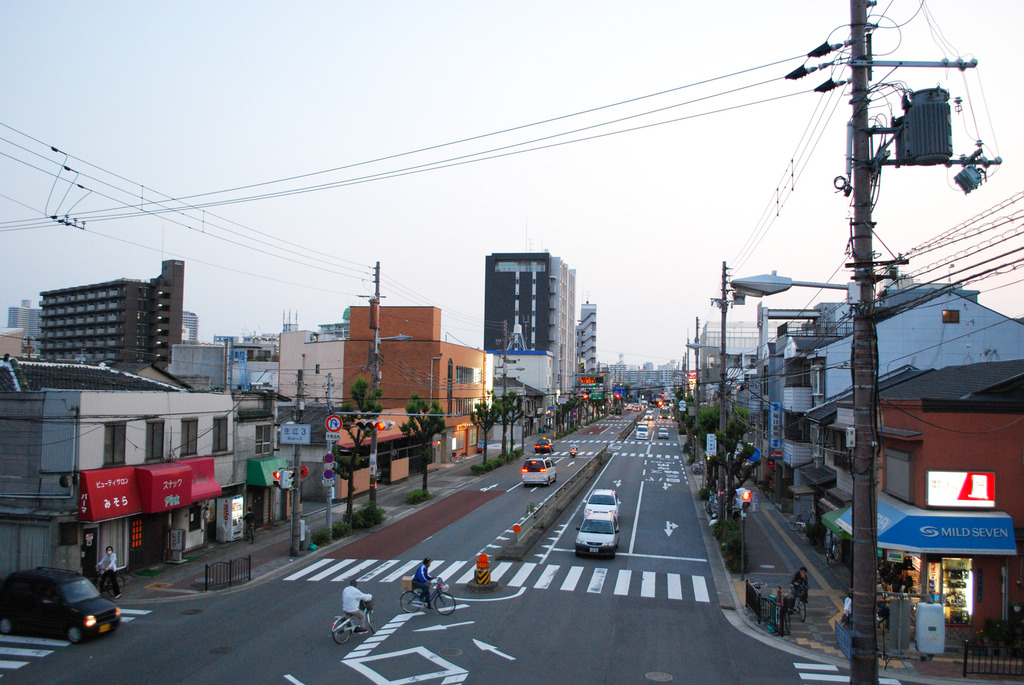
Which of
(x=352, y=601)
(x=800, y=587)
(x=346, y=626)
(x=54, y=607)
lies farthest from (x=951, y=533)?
(x=54, y=607)

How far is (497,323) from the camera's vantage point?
404ft

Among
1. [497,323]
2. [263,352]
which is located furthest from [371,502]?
[497,323]

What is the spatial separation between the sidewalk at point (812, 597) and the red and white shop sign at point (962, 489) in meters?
3.71

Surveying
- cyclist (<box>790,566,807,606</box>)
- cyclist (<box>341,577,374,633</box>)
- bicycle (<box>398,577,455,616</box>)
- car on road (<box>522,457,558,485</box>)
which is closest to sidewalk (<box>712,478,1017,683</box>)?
cyclist (<box>790,566,807,606</box>)

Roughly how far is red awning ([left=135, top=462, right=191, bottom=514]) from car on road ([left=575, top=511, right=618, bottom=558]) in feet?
48.6

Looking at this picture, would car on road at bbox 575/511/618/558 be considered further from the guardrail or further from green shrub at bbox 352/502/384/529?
green shrub at bbox 352/502/384/529

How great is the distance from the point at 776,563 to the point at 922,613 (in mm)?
10505

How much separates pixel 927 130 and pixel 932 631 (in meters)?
12.2

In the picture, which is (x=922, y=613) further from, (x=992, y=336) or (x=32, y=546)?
(x=32, y=546)

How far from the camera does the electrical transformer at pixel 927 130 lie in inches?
387

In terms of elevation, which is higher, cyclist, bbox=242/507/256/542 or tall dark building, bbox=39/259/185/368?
tall dark building, bbox=39/259/185/368

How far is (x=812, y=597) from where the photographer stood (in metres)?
21.7

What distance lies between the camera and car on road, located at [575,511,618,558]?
2617cm

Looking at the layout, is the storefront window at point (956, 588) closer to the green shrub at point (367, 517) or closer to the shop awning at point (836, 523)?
the shop awning at point (836, 523)
